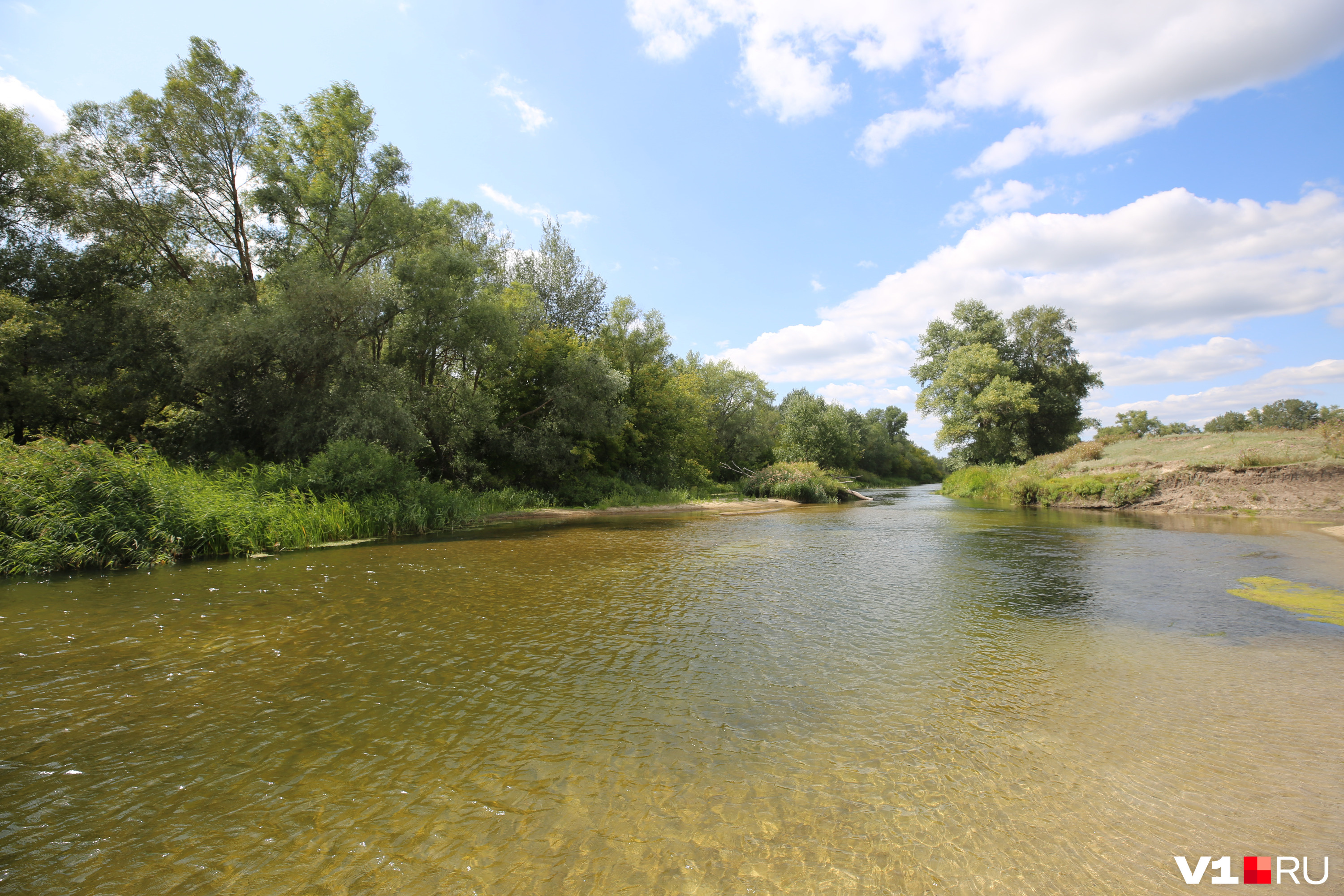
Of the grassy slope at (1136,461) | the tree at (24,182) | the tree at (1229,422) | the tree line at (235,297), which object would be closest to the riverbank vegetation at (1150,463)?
the grassy slope at (1136,461)

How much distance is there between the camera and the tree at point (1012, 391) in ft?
126

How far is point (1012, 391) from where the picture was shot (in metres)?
36.3

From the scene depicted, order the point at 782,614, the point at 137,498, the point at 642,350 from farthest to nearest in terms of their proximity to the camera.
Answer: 1. the point at 642,350
2. the point at 137,498
3. the point at 782,614

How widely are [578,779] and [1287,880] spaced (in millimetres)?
3774

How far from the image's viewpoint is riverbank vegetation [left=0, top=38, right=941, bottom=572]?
47.9 ft

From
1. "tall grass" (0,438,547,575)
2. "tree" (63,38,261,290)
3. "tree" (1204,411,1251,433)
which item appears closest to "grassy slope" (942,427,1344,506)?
"tall grass" (0,438,547,575)

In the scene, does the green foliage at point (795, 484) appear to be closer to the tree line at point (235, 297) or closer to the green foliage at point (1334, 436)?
the tree line at point (235, 297)

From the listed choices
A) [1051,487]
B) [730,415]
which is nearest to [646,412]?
[730,415]

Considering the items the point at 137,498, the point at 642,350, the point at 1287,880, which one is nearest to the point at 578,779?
the point at 1287,880

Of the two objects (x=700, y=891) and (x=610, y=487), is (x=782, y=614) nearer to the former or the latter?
(x=700, y=891)

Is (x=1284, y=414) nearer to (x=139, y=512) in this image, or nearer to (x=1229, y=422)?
(x=1229, y=422)

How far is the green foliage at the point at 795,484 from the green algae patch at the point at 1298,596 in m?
24.4

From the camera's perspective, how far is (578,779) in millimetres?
3559

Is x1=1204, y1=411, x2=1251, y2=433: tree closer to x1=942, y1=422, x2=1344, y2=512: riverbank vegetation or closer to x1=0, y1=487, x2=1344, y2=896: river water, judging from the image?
x1=942, y1=422, x2=1344, y2=512: riverbank vegetation
